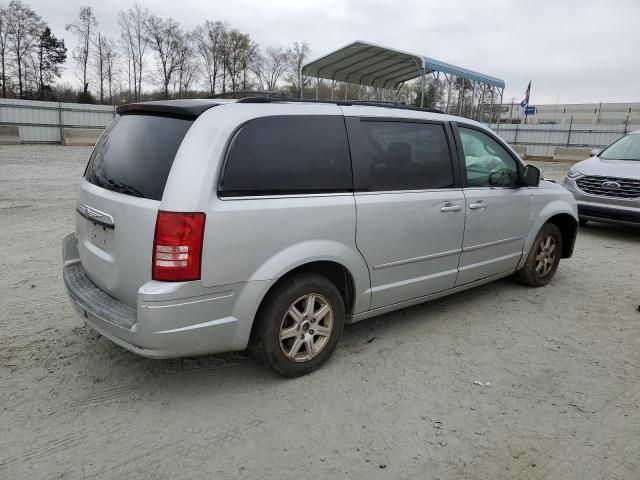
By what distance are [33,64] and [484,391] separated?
53090 millimetres

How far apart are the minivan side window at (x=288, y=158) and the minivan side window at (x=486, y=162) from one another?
4.70 ft

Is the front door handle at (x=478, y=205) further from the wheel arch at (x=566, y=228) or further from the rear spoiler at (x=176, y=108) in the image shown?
the rear spoiler at (x=176, y=108)

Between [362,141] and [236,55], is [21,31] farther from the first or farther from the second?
[362,141]

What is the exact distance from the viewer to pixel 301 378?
10.8ft

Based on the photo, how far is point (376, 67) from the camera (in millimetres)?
14781

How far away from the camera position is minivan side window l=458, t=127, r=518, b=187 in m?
4.24

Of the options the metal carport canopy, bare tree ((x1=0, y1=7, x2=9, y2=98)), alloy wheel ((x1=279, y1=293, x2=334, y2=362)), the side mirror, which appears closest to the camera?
alloy wheel ((x1=279, y1=293, x2=334, y2=362))

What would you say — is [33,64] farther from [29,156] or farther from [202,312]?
[202,312]

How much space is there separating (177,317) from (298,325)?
83cm

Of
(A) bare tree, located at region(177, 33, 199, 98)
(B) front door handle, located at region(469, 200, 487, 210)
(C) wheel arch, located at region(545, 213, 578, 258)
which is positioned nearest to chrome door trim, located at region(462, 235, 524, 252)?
(B) front door handle, located at region(469, 200, 487, 210)

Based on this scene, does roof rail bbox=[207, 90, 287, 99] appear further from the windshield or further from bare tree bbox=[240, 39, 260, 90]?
bare tree bbox=[240, 39, 260, 90]

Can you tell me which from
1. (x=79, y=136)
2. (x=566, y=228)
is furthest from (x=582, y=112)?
(x=566, y=228)

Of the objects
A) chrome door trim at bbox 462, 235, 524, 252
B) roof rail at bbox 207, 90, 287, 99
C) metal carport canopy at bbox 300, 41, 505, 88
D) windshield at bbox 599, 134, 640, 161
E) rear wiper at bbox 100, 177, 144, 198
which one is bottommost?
chrome door trim at bbox 462, 235, 524, 252

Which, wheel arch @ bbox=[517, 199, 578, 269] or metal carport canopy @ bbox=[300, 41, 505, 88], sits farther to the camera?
metal carport canopy @ bbox=[300, 41, 505, 88]
